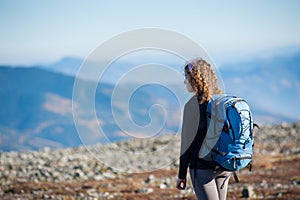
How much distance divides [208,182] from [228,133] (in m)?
0.89

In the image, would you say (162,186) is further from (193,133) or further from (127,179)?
(193,133)

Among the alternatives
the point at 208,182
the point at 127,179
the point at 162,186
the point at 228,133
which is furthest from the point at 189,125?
the point at 127,179

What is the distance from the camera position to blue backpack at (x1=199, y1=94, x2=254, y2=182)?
8.15 meters

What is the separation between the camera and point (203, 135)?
844 cm

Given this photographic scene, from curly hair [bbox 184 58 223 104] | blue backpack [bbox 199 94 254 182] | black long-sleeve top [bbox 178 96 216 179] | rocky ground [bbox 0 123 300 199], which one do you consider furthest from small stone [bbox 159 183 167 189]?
curly hair [bbox 184 58 223 104]

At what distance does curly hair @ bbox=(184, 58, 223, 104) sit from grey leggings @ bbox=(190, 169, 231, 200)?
1.10m

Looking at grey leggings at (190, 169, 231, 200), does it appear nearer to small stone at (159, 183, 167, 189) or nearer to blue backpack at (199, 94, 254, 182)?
blue backpack at (199, 94, 254, 182)

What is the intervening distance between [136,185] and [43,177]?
5662mm

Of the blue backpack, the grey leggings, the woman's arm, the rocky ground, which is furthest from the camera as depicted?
the rocky ground

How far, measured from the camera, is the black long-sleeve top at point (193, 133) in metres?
8.36

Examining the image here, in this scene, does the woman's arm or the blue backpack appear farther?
the woman's arm

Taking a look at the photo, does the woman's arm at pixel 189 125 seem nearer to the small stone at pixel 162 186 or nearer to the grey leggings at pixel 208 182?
the grey leggings at pixel 208 182

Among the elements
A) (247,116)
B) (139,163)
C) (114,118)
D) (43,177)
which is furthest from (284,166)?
(247,116)

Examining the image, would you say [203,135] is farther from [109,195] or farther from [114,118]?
[109,195]
